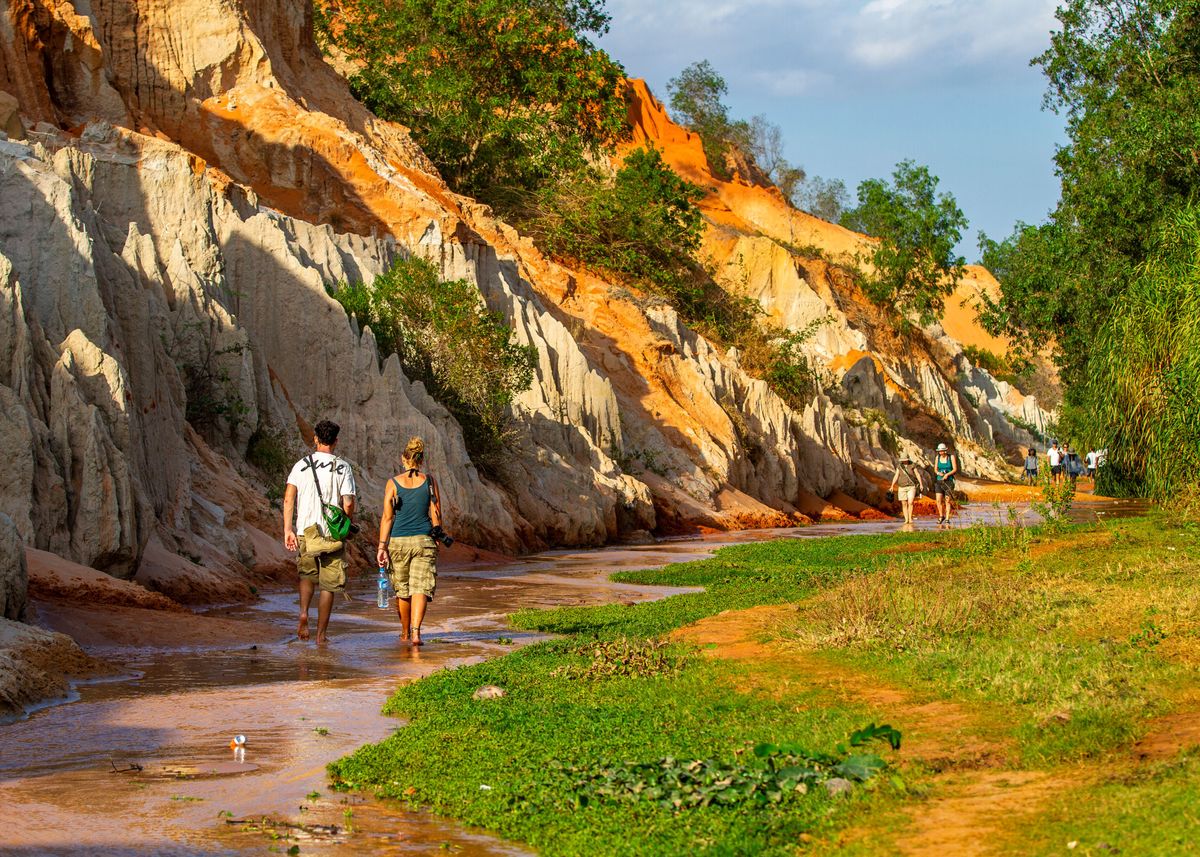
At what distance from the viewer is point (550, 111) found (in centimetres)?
5216

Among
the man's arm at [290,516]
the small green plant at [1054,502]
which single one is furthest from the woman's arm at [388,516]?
the small green plant at [1054,502]

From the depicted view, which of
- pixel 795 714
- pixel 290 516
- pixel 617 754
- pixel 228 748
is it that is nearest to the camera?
pixel 617 754

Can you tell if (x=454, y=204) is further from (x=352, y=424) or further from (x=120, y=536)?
(x=120, y=536)

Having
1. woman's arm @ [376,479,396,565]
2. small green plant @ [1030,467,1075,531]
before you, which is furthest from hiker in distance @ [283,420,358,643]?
small green plant @ [1030,467,1075,531]

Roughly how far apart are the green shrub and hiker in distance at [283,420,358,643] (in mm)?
14383

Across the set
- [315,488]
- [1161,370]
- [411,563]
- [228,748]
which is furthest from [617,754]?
[1161,370]

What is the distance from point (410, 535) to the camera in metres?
11.5

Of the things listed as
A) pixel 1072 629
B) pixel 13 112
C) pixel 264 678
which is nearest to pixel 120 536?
pixel 264 678

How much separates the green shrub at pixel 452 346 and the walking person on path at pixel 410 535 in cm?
1432

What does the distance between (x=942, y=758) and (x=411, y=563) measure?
6.08 metres

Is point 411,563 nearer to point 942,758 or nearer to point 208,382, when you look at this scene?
point 942,758

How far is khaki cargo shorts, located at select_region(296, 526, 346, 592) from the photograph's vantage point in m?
11.4

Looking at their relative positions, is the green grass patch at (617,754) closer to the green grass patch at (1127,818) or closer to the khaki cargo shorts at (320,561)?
the green grass patch at (1127,818)

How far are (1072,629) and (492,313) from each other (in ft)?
67.8
